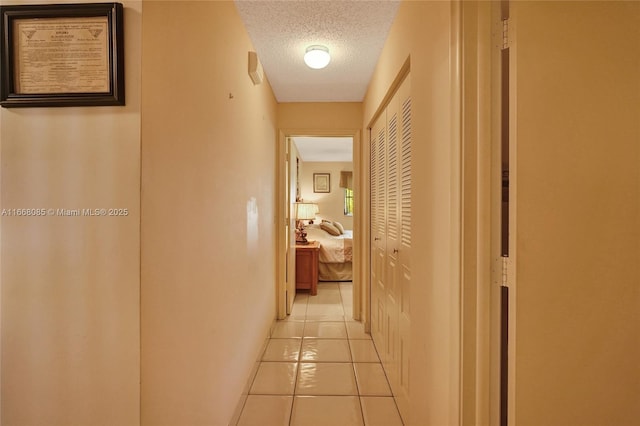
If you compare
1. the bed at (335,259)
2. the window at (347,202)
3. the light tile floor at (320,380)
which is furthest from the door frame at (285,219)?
the window at (347,202)

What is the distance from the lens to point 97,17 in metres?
0.97

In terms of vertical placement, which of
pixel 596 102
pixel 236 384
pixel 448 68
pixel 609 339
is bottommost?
pixel 236 384

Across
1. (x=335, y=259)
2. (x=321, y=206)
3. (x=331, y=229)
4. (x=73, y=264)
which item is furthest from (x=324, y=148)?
Result: (x=73, y=264)

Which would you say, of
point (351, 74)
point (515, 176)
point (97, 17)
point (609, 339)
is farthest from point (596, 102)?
point (351, 74)

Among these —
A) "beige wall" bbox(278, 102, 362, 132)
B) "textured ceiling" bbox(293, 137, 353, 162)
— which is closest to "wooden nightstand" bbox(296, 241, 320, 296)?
"beige wall" bbox(278, 102, 362, 132)

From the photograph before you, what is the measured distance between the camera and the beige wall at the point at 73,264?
993mm

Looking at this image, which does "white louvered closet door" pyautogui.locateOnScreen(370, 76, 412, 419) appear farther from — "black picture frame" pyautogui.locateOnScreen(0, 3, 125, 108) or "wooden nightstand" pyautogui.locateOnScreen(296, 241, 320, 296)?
"wooden nightstand" pyautogui.locateOnScreen(296, 241, 320, 296)

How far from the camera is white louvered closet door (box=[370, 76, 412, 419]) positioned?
1.64 metres

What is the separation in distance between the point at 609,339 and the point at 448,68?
1.02 m

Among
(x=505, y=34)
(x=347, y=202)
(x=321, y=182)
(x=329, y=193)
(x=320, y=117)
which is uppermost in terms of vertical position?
(x=320, y=117)

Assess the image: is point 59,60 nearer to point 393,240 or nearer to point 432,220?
point 432,220

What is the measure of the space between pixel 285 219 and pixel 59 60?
2345mm

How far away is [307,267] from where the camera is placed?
13.4 feet

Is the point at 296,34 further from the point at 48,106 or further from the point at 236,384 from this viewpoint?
Answer: the point at 236,384
